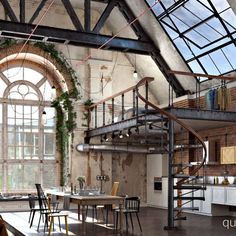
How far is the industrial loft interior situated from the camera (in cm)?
1289

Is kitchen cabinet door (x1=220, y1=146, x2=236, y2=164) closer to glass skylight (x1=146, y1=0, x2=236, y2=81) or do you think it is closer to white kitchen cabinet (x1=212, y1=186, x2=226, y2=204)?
white kitchen cabinet (x1=212, y1=186, x2=226, y2=204)

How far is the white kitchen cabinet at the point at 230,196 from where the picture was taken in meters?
12.1

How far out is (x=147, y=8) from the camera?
46.2ft

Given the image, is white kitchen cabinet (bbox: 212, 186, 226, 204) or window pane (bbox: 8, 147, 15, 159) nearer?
white kitchen cabinet (bbox: 212, 186, 226, 204)

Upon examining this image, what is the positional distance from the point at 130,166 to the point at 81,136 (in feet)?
6.98

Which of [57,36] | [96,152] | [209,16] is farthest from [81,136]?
[209,16]

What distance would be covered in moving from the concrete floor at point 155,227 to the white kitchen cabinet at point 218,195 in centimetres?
46

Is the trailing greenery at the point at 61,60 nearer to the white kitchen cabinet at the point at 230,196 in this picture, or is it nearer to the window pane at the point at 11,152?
the window pane at the point at 11,152

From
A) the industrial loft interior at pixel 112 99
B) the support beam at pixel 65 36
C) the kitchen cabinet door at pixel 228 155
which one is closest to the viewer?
the support beam at pixel 65 36

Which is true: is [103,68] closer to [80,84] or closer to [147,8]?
[80,84]

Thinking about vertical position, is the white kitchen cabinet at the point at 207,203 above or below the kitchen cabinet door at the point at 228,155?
below

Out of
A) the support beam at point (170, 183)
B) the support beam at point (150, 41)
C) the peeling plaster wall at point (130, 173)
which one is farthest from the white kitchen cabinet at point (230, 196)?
the peeling plaster wall at point (130, 173)

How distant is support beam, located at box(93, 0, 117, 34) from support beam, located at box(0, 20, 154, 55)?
22cm

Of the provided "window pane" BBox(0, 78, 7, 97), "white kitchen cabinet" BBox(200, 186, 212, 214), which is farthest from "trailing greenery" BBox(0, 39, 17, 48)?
"white kitchen cabinet" BBox(200, 186, 212, 214)
